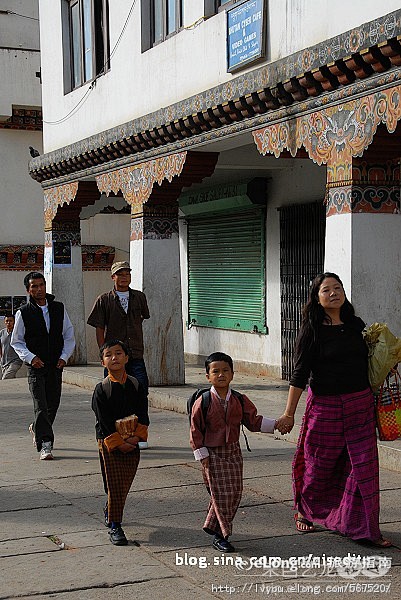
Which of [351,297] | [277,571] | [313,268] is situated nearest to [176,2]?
[313,268]

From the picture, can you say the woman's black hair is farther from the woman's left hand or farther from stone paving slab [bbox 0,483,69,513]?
stone paving slab [bbox 0,483,69,513]

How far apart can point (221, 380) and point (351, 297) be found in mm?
2907

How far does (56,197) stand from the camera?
49.2 feet

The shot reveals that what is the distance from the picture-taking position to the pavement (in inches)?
190

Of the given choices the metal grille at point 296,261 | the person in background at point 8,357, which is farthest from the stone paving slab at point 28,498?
the person in background at point 8,357

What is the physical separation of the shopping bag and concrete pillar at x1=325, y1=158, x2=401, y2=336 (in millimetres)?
2179

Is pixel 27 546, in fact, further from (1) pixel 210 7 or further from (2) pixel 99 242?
(2) pixel 99 242

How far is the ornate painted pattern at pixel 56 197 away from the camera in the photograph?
14.4 meters

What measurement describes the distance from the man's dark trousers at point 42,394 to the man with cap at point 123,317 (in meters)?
0.56

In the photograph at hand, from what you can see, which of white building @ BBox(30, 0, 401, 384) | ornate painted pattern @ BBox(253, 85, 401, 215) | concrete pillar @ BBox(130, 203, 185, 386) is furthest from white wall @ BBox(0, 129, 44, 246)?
ornate painted pattern @ BBox(253, 85, 401, 215)

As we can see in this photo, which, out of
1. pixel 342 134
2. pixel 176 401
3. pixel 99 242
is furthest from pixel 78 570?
pixel 99 242

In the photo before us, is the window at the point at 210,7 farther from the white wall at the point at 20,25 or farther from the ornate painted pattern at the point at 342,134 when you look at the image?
the white wall at the point at 20,25

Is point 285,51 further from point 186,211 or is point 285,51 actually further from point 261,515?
point 186,211

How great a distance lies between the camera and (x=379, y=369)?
18.5 ft
